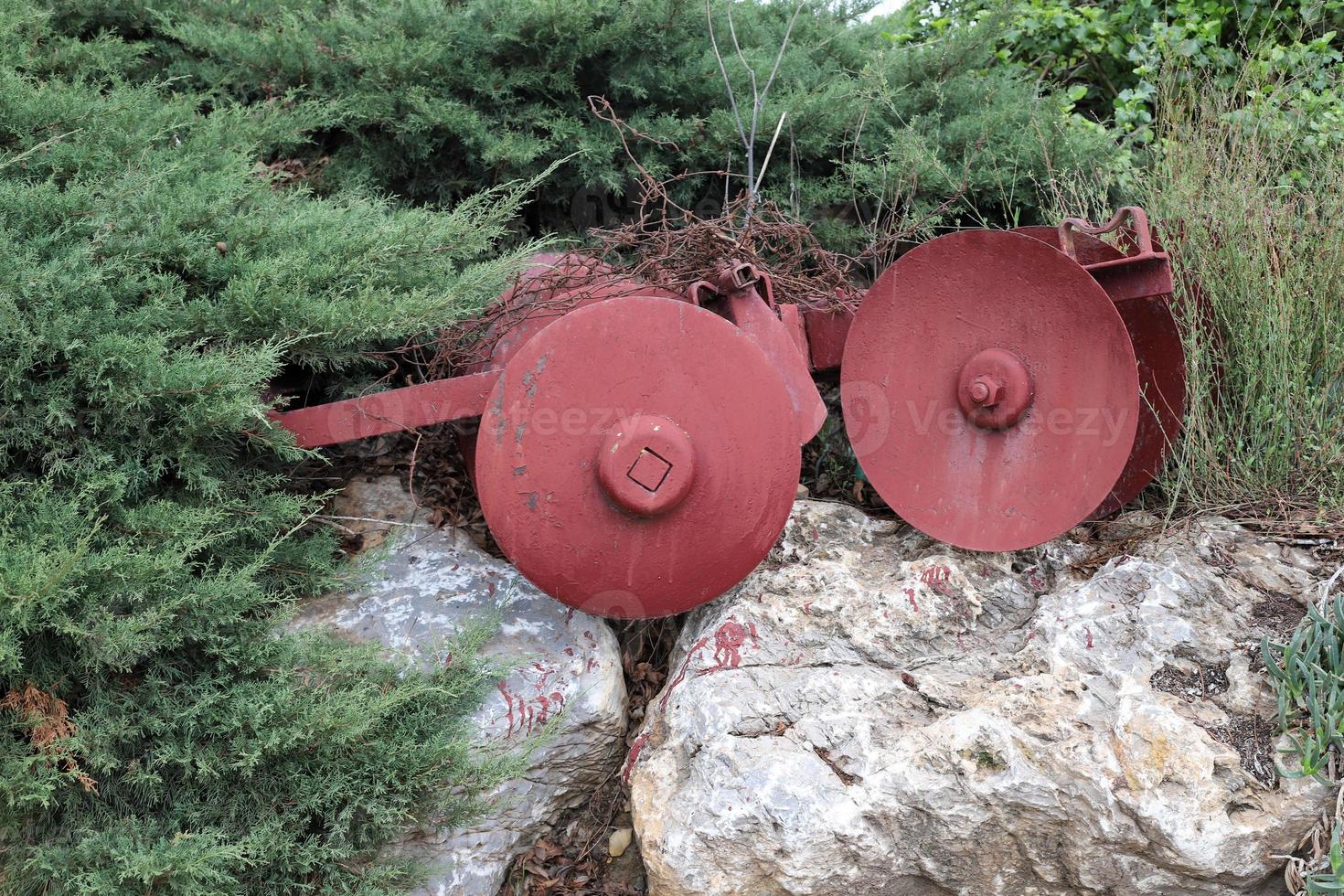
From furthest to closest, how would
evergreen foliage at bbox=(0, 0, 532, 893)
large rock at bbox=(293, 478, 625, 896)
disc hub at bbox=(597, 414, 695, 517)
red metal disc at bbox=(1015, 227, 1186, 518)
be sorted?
red metal disc at bbox=(1015, 227, 1186, 518), large rock at bbox=(293, 478, 625, 896), disc hub at bbox=(597, 414, 695, 517), evergreen foliage at bbox=(0, 0, 532, 893)

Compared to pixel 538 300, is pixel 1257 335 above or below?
above

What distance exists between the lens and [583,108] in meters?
4.20

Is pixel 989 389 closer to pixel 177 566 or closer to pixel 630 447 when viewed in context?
pixel 630 447

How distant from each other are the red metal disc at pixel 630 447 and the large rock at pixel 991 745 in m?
0.44

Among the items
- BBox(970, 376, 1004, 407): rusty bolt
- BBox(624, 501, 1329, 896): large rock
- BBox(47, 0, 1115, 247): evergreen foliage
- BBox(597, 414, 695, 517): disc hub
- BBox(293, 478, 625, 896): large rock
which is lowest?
BBox(293, 478, 625, 896): large rock

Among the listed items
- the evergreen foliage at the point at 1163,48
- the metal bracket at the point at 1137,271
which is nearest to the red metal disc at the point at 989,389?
the metal bracket at the point at 1137,271

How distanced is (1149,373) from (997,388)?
25.0 inches

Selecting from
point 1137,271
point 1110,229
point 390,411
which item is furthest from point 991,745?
point 390,411

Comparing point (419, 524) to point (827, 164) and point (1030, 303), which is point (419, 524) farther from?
point (827, 164)

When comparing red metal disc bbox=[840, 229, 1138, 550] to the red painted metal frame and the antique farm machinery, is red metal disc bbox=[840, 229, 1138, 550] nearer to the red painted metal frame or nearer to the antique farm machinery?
the antique farm machinery

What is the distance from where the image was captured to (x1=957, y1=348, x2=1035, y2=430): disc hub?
10.0 feet

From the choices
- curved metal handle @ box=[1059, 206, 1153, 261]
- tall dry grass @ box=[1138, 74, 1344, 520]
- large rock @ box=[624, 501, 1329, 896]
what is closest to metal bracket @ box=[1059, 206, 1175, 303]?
curved metal handle @ box=[1059, 206, 1153, 261]

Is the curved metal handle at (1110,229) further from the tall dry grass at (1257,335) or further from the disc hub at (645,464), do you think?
the disc hub at (645,464)

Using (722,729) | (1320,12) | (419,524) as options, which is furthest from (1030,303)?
(1320,12)
